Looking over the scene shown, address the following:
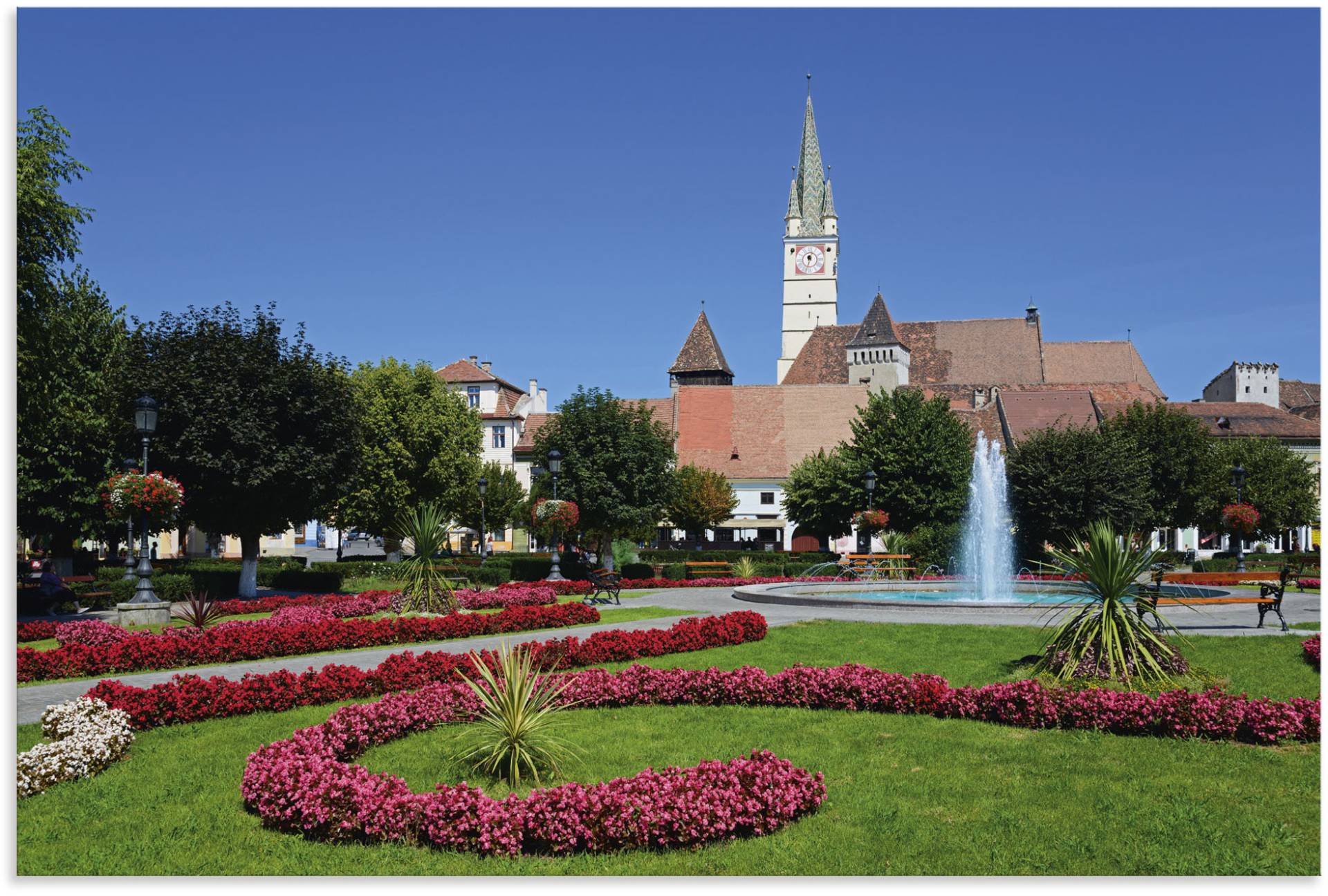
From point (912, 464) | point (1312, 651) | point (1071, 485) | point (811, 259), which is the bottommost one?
point (1312, 651)

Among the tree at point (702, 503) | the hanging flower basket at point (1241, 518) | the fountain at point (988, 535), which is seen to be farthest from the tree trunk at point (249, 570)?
the tree at point (702, 503)

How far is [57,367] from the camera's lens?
23656mm

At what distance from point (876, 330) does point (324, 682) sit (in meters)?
98.6

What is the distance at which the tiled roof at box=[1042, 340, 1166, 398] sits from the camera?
330 feet

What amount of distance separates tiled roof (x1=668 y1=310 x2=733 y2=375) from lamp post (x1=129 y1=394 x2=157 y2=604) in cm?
9089

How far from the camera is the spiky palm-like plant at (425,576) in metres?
22.1

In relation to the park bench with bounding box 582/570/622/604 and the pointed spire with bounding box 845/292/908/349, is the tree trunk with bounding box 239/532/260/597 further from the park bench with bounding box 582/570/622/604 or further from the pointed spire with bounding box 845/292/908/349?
the pointed spire with bounding box 845/292/908/349

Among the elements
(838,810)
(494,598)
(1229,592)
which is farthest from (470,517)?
(838,810)

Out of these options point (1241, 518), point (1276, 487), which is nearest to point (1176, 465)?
point (1276, 487)

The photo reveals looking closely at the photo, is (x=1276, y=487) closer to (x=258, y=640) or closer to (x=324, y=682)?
(x=258, y=640)

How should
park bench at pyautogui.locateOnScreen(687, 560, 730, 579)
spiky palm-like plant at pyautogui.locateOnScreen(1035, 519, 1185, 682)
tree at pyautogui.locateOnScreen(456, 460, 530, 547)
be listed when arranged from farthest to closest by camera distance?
1. tree at pyautogui.locateOnScreen(456, 460, 530, 547)
2. park bench at pyautogui.locateOnScreen(687, 560, 730, 579)
3. spiky palm-like plant at pyautogui.locateOnScreen(1035, 519, 1185, 682)

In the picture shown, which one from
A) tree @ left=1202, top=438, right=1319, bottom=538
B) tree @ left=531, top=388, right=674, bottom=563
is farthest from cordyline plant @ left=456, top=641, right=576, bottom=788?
tree @ left=1202, top=438, right=1319, bottom=538

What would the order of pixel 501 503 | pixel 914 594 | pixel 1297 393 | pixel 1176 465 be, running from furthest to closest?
1. pixel 1297 393
2. pixel 501 503
3. pixel 1176 465
4. pixel 914 594

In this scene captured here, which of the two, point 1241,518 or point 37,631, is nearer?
point 37,631
